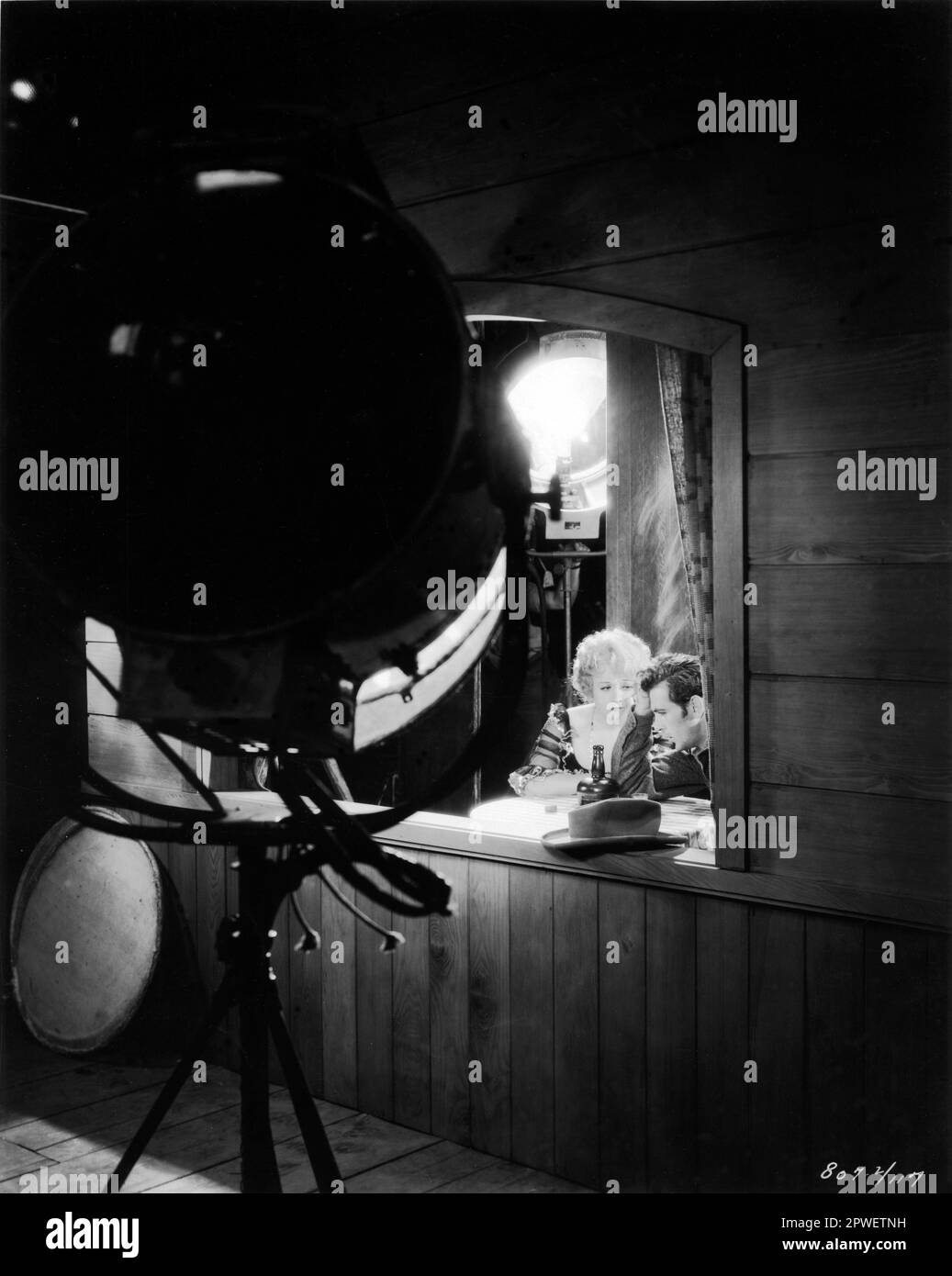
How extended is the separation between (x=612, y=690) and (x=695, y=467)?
171 cm

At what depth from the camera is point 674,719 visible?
13.1 ft

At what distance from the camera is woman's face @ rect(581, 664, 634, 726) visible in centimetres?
414

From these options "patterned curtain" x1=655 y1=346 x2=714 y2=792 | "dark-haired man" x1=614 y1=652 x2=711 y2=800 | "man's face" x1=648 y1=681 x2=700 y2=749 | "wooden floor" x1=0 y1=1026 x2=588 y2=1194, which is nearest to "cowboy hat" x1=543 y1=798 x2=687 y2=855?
"patterned curtain" x1=655 y1=346 x2=714 y2=792

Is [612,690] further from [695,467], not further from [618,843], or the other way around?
[695,467]

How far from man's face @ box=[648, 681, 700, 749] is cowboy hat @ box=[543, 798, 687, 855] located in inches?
50.7

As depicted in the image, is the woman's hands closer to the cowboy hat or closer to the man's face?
the man's face

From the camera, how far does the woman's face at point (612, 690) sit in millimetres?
4145

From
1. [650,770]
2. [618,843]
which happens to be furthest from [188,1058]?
[650,770]

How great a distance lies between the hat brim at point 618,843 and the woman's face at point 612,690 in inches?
56.3

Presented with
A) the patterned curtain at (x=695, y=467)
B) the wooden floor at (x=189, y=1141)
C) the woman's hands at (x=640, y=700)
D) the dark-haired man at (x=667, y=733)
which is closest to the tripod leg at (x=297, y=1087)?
the wooden floor at (x=189, y=1141)

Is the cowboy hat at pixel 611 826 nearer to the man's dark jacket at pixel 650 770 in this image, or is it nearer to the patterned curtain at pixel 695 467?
the patterned curtain at pixel 695 467

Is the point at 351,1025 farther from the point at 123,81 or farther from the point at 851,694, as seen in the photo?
the point at 123,81

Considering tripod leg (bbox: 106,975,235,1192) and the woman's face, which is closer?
tripod leg (bbox: 106,975,235,1192)
